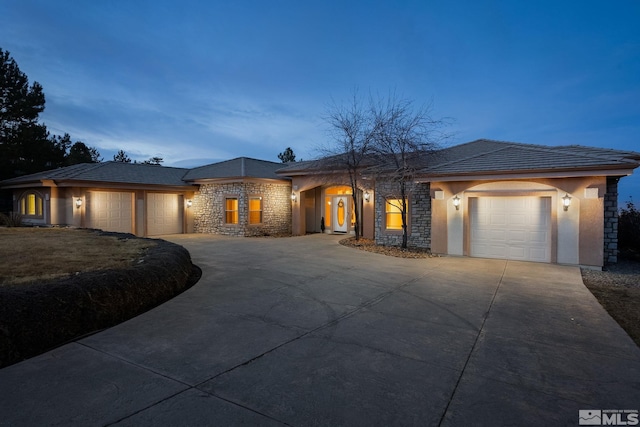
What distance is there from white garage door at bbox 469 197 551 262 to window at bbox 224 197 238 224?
11.5m

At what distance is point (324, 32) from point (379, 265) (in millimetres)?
23798

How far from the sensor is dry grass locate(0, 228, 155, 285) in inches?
199

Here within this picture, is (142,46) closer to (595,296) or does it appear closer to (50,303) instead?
(50,303)

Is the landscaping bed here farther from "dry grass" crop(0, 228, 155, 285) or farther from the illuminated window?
the illuminated window

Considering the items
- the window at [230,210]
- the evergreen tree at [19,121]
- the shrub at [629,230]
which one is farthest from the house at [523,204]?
the evergreen tree at [19,121]

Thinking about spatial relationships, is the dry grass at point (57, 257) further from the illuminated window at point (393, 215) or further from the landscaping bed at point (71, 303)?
the illuminated window at point (393, 215)

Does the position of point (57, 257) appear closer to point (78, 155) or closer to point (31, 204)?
point (31, 204)

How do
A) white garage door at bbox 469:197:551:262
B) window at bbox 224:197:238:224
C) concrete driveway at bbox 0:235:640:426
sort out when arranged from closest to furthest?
concrete driveway at bbox 0:235:640:426 < white garage door at bbox 469:197:551:262 < window at bbox 224:197:238:224

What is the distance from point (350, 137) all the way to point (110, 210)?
12.3 meters

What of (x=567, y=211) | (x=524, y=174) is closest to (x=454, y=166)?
(x=524, y=174)

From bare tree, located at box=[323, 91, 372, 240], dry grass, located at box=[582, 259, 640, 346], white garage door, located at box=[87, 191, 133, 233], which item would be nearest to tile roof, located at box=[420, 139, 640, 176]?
dry grass, located at box=[582, 259, 640, 346]

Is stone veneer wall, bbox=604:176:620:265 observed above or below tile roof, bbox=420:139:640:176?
below

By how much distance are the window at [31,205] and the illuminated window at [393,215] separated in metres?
17.1

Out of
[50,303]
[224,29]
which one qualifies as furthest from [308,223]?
[224,29]
